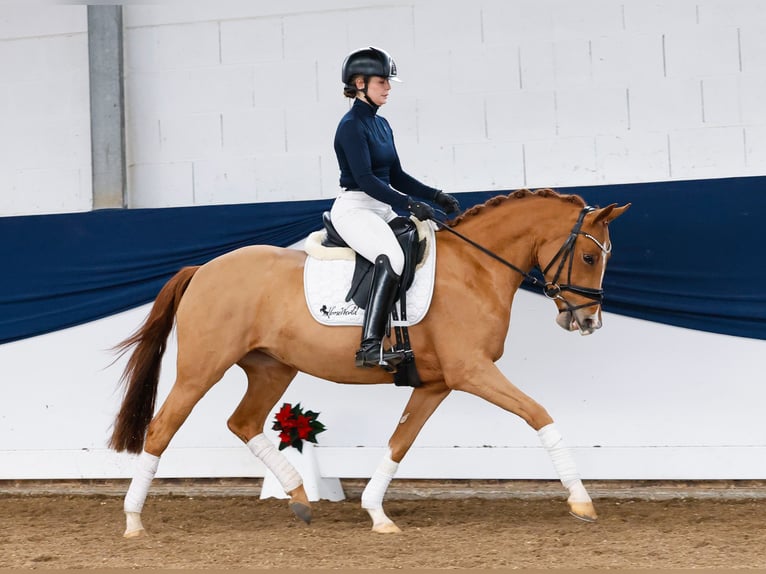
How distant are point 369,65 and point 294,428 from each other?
2.25 metres

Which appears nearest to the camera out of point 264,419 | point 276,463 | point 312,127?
point 276,463

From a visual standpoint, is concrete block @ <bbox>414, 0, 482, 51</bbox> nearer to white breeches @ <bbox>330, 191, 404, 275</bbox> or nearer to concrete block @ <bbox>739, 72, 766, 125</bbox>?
concrete block @ <bbox>739, 72, 766, 125</bbox>

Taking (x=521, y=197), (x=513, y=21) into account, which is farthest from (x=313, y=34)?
(x=521, y=197)

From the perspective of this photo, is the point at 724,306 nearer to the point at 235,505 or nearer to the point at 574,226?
the point at 574,226

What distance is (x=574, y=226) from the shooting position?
4609mm

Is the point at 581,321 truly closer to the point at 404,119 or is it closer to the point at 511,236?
the point at 511,236

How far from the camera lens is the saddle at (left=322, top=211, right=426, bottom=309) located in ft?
15.2

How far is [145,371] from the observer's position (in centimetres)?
505

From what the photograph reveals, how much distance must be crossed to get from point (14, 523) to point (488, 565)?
2.89 meters

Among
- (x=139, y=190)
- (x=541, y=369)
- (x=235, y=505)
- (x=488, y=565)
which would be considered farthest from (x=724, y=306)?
(x=139, y=190)

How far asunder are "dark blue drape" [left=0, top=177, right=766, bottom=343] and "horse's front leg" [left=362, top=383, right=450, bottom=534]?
1382mm

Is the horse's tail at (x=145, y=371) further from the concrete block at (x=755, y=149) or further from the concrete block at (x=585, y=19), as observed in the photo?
the concrete block at (x=755, y=149)

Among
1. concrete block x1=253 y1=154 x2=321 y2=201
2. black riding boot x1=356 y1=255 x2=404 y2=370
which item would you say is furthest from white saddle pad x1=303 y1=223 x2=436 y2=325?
concrete block x1=253 y1=154 x2=321 y2=201

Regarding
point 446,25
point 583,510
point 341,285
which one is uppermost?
point 446,25
